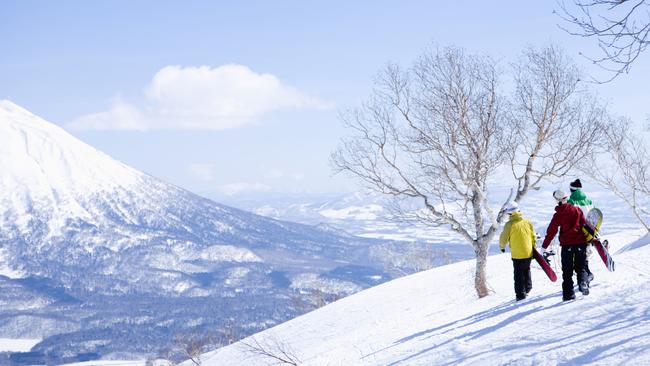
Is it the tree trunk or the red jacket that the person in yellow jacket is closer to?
the red jacket

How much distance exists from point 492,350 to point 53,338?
684 ft

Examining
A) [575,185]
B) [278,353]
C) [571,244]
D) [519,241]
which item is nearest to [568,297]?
[571,244]

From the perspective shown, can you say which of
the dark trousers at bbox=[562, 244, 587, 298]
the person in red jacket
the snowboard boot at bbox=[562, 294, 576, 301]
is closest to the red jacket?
the person in red jacket

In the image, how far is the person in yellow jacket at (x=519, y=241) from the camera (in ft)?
40.8

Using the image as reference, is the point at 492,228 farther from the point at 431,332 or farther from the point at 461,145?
the point at 431,332

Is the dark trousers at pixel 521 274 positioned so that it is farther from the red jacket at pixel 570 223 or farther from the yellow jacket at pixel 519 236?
the red jacket at pixel 570 223

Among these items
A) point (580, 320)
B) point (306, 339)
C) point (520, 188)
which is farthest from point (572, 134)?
point (306, 339)

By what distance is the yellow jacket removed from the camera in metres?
12.4

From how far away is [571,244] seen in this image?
35.1ft

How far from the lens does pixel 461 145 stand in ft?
59.7

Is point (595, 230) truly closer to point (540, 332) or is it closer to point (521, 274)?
point (521, 274)

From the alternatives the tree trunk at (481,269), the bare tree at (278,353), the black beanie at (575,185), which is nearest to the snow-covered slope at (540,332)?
the bare tree at (278,353)

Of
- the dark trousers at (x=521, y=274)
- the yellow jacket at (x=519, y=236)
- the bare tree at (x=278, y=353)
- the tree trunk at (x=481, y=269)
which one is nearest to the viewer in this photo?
the yellow jacket at (x=519, y=236)

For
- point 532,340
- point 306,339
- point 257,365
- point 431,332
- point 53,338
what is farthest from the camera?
point 53,338
